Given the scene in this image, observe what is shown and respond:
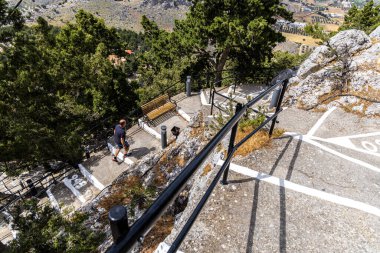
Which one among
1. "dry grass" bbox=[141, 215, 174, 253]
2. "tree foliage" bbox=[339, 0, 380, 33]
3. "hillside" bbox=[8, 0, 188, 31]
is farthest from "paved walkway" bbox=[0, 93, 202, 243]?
"hillside" bbox=[8, 0, 188, 31]

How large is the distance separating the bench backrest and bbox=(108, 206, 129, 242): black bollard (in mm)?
12104

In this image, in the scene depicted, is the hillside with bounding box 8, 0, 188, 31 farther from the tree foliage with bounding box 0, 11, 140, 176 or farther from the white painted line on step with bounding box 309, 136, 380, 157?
the white painted line on step with bounding box 309, 136, 380, 157

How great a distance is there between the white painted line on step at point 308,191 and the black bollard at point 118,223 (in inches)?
106

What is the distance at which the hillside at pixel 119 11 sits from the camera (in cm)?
14575

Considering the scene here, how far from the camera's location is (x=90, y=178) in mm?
10266

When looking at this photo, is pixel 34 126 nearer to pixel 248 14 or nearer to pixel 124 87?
pixel 124 87

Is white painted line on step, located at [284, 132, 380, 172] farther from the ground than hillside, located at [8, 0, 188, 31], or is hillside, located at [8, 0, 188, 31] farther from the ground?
white painted line on step, located at [284, 132, 380, 172]

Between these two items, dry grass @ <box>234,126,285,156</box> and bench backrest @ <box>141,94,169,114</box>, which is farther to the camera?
bench backrest @ <box>141,94,169,114</box>

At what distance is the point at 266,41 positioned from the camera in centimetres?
1370

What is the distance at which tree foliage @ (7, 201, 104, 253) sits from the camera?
509 centimetres

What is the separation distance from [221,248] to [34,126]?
36.4 ft

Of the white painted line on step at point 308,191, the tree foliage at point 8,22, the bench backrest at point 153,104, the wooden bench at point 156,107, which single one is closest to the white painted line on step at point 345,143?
Answer: the white painted line on step at point 308,191

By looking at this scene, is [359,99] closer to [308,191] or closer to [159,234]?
[308,191]

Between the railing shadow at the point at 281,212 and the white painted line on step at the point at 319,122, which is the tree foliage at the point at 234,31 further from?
the railing shadow at the point at 281,212
